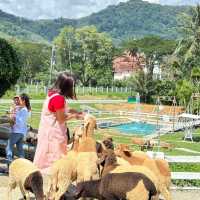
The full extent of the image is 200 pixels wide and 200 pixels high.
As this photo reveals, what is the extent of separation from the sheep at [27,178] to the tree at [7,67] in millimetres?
2791

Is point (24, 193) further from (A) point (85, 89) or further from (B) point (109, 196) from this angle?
(A) point (85, 89)

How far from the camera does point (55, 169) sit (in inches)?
229

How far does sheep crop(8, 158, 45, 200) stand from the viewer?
20.4 ft

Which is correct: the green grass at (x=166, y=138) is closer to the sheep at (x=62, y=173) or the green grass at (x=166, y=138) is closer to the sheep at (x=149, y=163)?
the sheep at (x=149, y=163)

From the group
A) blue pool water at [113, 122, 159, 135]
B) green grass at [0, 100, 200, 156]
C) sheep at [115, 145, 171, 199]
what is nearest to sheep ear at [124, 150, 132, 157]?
sheep at [115, 145, 171, 199]

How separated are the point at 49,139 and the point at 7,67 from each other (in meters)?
3.59

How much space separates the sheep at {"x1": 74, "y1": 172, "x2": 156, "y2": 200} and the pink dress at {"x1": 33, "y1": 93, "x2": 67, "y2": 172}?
0.48 metres

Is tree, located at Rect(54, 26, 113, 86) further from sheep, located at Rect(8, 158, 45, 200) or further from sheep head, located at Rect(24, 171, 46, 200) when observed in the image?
sheep head, located at Rect(24, 171, 46, 200)

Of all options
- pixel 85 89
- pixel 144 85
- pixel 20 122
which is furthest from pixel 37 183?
pixel 85 89

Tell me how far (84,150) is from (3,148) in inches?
210

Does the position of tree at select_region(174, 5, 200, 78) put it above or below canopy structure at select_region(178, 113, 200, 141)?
above

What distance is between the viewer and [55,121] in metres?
5.80

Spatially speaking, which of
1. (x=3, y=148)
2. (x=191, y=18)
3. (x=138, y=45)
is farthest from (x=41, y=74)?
(x=3, y=148)

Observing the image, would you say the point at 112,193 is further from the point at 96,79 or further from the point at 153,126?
the point at 96,79
